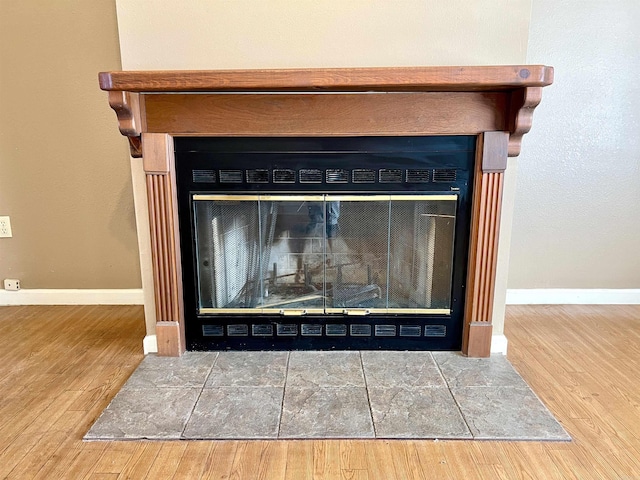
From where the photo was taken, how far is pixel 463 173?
5.98ft

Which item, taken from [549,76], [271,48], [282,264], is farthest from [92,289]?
[549,76]

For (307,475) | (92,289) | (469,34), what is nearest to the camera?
(307,475)

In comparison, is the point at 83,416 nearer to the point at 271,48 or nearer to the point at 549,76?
the point at 271,48

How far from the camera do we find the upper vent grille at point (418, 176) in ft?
5.99

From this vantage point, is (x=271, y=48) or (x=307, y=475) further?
(x=271, y=48)

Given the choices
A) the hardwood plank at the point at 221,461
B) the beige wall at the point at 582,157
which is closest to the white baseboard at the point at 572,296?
the beige wall at the point at 582,157

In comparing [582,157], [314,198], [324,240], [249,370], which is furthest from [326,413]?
[582,157]

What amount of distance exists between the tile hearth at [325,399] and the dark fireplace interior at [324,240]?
0.42 feet

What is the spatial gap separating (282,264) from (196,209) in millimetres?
460

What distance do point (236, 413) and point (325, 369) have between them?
0.44 meters

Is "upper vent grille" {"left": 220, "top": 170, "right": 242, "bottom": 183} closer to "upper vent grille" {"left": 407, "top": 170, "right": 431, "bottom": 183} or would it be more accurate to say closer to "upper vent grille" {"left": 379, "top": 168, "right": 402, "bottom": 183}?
"upper vent grille" {"left": 379, "top": 168, "right": 402, "bottom": 183}

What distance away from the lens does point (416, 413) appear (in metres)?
1.54

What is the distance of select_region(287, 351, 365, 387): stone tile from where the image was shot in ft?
5.67

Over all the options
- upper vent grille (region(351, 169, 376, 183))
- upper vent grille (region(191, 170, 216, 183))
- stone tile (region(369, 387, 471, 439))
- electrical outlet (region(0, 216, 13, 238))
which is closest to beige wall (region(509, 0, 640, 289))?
upper vent grille (region(351, 169, 376, 183))
